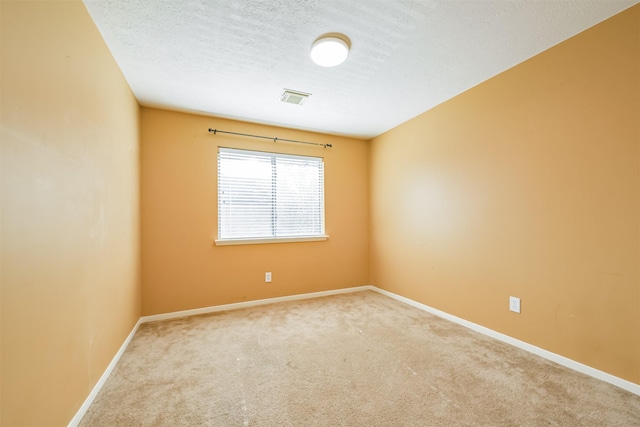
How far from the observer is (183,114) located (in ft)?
10.5

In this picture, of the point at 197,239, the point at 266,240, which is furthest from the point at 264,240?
the point at 197,239

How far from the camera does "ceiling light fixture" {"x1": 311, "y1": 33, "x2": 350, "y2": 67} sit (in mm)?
1896

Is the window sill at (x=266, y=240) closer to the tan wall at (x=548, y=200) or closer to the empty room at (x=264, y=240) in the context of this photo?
the empty room at (x=264, y=240)

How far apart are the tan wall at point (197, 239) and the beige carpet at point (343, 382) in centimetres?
55

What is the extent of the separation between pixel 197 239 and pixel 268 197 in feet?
3.37

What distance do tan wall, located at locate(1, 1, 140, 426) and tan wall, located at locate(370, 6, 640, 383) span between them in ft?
10.2

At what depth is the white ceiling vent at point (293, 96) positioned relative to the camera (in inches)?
106

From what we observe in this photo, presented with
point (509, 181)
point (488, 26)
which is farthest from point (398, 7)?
point (509, 181)

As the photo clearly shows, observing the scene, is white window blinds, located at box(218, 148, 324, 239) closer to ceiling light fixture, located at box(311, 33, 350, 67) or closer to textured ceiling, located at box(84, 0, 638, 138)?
textured ceiling, located at box(84, 0, 638, 138)

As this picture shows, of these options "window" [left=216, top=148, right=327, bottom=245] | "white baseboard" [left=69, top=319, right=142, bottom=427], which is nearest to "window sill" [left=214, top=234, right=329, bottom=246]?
"window" [left=216, top=148, right=327, bottom=245]

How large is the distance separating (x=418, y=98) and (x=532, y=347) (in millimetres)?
2533

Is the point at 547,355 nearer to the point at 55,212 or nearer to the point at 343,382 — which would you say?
the point at 343,382

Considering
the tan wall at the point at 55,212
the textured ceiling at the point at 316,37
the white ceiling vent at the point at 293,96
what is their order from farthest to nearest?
the white ceiling vent at the point at 293,96
the textured ceiling at the point at 316,37
the tan wall at the point at 55,212

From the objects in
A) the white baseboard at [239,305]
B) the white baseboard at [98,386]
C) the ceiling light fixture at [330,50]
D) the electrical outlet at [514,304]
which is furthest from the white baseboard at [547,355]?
the white baseboard at [98,386]
